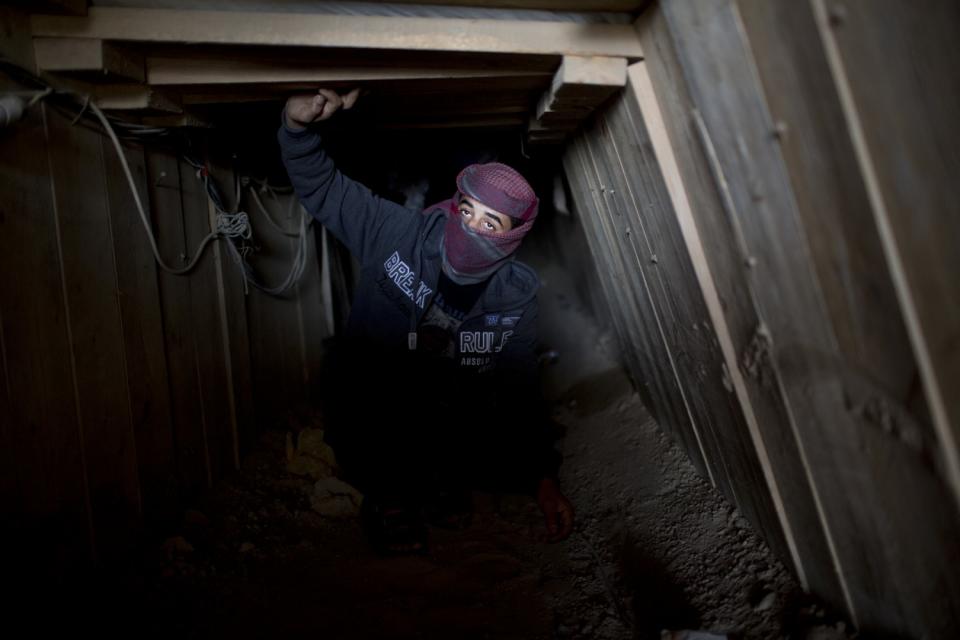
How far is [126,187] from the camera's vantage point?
2078 mm

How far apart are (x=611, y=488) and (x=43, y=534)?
86.7 inches

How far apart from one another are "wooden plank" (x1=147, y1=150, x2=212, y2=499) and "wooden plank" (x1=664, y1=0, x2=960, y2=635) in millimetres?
1989

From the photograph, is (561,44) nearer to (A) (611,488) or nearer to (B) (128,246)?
(B) (128,246)

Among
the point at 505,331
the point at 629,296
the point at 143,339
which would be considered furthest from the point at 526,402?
the point at 143,339

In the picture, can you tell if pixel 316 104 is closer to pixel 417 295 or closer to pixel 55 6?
pixel 55 6

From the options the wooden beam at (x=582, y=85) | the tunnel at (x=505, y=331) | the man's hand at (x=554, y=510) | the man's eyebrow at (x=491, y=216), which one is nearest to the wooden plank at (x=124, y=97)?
the tunnel at (x=505, y=331)

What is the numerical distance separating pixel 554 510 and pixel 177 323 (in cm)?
182

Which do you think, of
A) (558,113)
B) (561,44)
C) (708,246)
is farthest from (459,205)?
(708,246)

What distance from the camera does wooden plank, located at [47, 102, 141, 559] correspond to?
1770 mm

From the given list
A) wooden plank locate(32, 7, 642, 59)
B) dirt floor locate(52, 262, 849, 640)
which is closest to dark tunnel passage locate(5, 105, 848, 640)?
dirt floor locate(52, 262, 849, 640)

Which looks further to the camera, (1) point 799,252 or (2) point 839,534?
(2) point 839,534

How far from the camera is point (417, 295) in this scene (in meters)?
2.58

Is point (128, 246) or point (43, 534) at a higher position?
point (128, 246)

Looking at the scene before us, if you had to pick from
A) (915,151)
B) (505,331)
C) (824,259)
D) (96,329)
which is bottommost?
(824,259)
